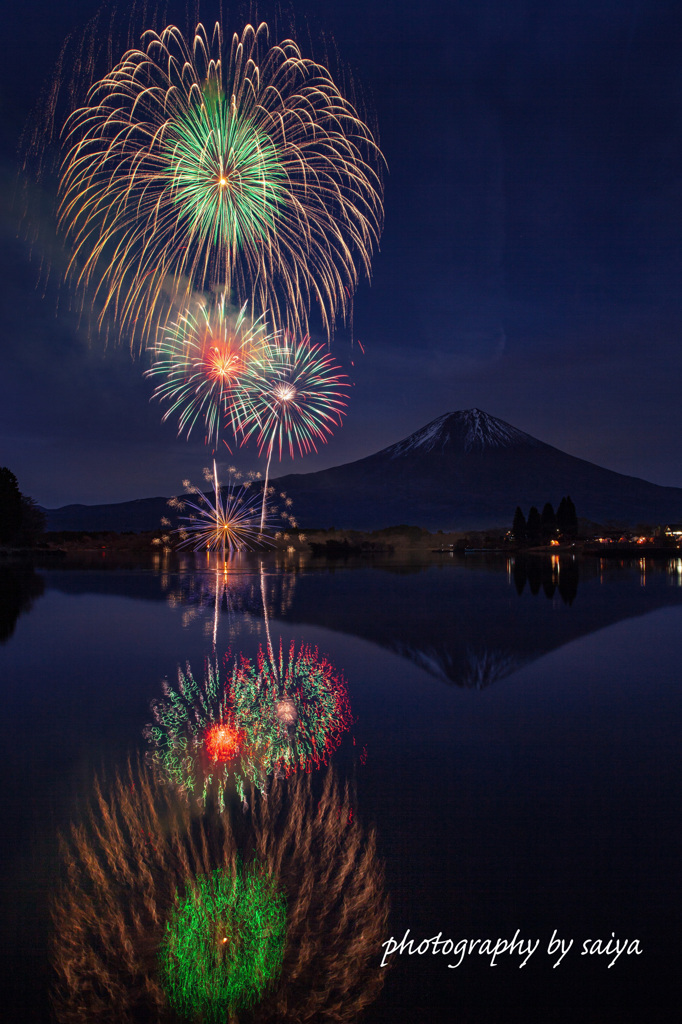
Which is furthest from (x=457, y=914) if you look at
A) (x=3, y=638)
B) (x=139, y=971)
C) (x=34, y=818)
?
(x=3, y=638)

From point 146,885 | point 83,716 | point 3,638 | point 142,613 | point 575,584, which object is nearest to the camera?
point 146,885

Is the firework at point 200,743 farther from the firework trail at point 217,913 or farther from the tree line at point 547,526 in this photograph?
the tree line at point 547,526

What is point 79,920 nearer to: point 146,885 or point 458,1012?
point 146,885

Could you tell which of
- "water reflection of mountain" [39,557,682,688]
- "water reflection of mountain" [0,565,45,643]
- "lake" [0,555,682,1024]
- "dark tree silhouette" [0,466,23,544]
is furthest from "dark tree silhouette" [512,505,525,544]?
"lake" [0,555,682,1024]

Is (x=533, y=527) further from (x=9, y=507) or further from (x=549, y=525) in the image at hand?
(x=9, y=507)

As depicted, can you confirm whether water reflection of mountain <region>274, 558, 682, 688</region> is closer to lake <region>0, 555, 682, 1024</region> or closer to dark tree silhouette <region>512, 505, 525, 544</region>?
lake <region>0, 555, 682, 1024</region>

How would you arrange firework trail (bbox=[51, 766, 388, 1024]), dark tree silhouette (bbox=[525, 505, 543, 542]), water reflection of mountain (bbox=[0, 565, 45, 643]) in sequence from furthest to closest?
dark tree silhouette (bbox=[525, 505, 543, 542]) → water reflection of mountain (bbox=[0, 565, 45, 643]) → firework trail (bbox=[51, 766, 388, 1024])
